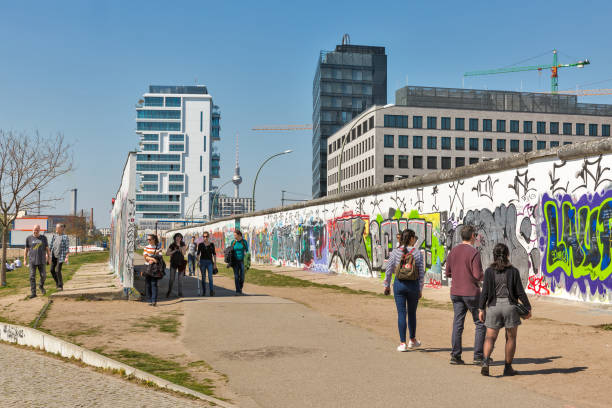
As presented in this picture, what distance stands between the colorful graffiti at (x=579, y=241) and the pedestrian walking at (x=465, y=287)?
18.5ft

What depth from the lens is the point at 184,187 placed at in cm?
15750

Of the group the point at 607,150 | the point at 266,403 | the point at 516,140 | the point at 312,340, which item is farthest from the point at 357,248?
the point at 516,140

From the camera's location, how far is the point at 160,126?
155 m

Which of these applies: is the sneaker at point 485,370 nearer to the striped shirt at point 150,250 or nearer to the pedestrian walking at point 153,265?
the pedestrian walking at point 153,265

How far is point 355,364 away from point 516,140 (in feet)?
292

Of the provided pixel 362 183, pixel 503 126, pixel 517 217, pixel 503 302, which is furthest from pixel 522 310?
pixel 503 126

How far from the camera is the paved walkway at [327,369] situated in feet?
18.8

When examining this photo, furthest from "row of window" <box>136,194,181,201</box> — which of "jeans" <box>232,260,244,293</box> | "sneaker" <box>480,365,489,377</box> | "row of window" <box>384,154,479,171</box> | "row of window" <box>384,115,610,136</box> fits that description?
"sneaker" <box>480,365,489,377</box>

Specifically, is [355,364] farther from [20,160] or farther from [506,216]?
[20,160]

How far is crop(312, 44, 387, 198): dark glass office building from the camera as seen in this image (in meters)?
125

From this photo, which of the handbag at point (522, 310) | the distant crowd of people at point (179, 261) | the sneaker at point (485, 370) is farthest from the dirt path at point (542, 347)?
the distant crowd of people at point (179, 261)

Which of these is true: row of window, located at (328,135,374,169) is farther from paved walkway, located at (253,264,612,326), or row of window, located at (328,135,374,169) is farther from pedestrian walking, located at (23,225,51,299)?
pedestrian walking, located at (23,225,51,299)

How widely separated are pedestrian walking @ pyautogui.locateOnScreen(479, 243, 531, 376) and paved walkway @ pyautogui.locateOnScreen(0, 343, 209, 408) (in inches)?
128

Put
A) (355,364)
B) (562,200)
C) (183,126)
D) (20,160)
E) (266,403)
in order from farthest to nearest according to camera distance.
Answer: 1. (183,126)
2. (20,160)
3. (562,200)
4. (355,364)
5. (266,403)
